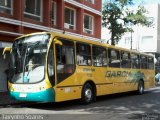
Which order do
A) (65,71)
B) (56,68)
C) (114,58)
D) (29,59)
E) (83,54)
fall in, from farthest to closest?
(114,58) < (83,54) < (65,71) < (29,59) < (56,68)

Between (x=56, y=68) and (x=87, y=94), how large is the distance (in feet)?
9.33

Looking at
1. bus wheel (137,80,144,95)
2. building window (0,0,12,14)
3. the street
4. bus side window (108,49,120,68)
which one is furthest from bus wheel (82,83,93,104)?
building window (0,0,12,14)

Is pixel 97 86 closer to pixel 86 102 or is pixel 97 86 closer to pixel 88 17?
pixel 86 102

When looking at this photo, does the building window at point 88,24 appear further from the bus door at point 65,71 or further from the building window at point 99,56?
the bus door at point 65,71

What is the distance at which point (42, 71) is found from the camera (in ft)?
45.2

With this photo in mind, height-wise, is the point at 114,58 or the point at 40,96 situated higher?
the point at 114,58

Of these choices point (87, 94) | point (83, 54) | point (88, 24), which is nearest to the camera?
point (83, 54)

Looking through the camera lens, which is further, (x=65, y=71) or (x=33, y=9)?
(x=33, y=9)

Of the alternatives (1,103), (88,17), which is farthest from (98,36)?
(1,103)

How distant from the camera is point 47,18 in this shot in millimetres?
24578

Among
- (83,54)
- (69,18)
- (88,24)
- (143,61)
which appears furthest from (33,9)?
(83,54)

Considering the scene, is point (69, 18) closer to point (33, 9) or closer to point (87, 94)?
point (33, 9)

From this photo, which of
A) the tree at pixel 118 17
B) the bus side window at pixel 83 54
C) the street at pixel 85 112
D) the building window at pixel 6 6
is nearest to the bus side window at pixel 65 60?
the bus side window at pixel 83 54

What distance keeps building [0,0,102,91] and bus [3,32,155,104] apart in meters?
5.61
